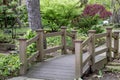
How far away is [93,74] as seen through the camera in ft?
27.9

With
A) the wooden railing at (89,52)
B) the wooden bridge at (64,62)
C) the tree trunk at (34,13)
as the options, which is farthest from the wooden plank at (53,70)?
the tree trunk at (34,13)

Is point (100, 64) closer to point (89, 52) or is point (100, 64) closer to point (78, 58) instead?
point (89, 52)

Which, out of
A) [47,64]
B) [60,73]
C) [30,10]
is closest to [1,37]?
[30,10]

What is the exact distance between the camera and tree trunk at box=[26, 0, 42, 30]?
10.3m

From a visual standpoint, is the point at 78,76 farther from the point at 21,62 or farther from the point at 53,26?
the point at 53,26

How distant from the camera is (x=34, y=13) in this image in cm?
1045

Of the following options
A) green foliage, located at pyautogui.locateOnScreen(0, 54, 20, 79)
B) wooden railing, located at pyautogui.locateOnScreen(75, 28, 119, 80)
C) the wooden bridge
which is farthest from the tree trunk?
green foliage, located at pyautogui.locateOnScreen(0, 54, 20, 79)

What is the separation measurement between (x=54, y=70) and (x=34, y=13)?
118 inches

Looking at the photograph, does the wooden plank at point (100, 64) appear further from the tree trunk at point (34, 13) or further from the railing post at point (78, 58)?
the tree trunk at point (34, 13)

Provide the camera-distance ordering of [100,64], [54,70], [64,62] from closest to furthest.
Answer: [54,70], [64,62], [100,64]

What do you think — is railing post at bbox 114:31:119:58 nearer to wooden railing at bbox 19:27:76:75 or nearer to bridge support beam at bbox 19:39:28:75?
wooden railing at bbox 19:27:76:75

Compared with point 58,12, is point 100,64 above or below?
below

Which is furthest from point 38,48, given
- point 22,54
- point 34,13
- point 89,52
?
point 34,13

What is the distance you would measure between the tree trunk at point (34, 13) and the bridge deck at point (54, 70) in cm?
183
